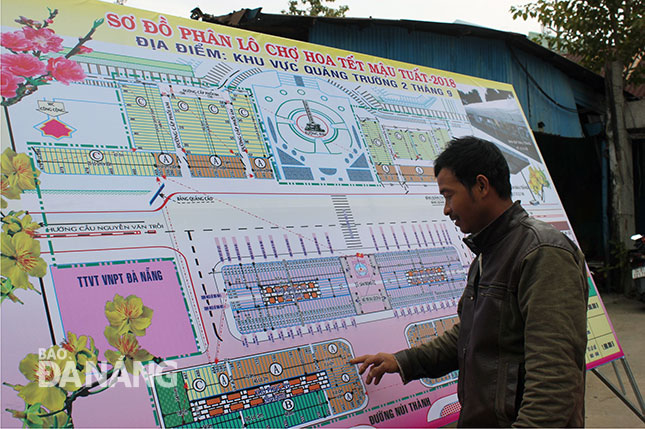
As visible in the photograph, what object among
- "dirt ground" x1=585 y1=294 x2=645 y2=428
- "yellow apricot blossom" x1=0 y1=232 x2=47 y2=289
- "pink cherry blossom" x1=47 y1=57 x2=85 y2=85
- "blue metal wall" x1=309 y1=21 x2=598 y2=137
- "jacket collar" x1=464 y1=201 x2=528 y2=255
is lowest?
"dirt ground" x1=585 y1=294 x2=645 y2=428

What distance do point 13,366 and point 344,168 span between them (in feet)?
4.76

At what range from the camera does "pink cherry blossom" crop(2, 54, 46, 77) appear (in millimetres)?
1700

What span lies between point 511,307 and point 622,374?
4.04 meters

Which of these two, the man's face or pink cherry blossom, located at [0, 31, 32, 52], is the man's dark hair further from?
pink cherry blossom, located at [0, 31, 32, 52]

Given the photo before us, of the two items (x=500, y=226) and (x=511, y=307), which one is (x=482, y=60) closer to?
(x=500, y=226)

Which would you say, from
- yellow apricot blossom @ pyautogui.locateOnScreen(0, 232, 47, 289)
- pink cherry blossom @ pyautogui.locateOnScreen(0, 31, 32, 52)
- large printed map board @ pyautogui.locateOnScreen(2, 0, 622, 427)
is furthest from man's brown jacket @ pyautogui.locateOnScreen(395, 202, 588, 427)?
pink cherry blossom @ pyautogui.locateOnScreen(0, 31, 32, 52)

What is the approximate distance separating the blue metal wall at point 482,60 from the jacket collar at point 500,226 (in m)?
4.66

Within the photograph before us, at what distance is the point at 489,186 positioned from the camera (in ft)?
5.35

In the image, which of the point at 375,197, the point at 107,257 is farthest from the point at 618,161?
the point at 107,257

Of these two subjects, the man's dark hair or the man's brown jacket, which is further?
the man's dark hair

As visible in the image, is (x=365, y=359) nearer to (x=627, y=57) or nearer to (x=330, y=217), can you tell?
(x=330, y=217)

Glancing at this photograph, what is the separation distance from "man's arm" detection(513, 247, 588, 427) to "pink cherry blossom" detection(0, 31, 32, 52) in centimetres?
167

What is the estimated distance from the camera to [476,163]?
1.62 metres

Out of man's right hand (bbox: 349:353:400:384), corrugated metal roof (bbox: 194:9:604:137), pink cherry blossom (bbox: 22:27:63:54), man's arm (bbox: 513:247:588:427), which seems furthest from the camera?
corrugated metal roof (bbox: 194:9:604:137)
